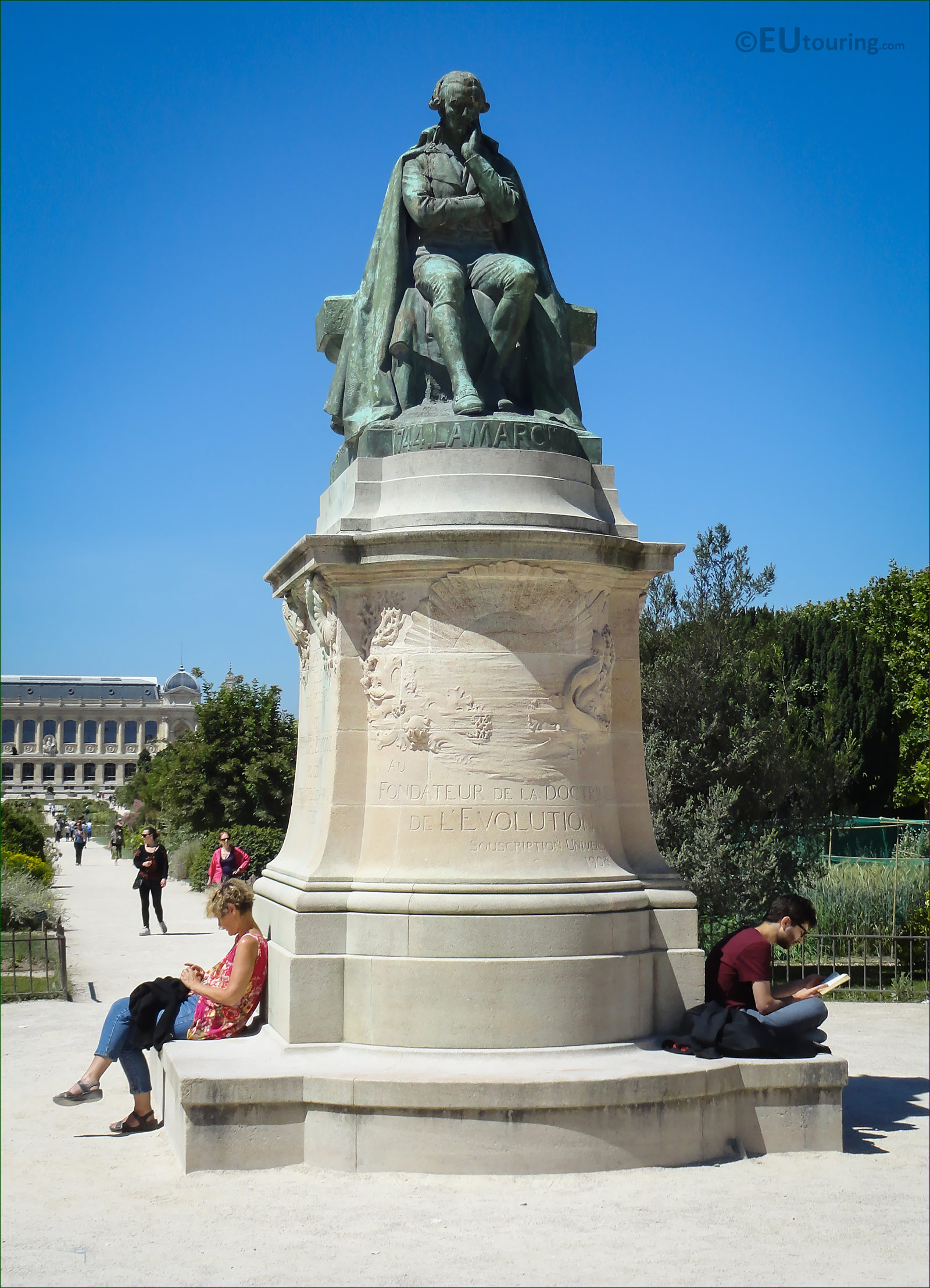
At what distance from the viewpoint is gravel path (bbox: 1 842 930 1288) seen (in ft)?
19.1

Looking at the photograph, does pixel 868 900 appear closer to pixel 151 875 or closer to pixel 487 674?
pixel 151 875

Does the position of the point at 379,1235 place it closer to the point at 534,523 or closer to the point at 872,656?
the point at 534,523

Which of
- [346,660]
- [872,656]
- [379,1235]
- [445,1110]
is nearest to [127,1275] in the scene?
[379,1235]

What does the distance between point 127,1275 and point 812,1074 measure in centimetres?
394

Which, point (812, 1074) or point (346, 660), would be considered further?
point (346, 660)

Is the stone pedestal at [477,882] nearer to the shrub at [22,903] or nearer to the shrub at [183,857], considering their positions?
the shrub at [22,903]

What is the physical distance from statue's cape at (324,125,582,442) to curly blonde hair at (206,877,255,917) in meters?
3.05

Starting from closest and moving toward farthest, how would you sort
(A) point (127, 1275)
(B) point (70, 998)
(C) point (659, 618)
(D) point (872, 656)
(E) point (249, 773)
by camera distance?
1. (A) point (127, 1275)
2. (B) point (70, 998)
3. (C) point (659, 618)
4. (E) point (249, 773)
5. (D) point (872, 656)

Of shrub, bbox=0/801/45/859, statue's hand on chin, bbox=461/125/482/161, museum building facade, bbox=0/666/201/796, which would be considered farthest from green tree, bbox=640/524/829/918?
museum building facade, bbox=0/666/201/796

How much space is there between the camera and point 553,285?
9469mm

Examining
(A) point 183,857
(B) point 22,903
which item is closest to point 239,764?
(A) point 183,857

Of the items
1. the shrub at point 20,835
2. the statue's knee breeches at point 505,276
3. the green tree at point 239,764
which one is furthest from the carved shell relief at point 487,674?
the shrub at point 20,835

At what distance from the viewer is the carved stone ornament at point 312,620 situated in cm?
852

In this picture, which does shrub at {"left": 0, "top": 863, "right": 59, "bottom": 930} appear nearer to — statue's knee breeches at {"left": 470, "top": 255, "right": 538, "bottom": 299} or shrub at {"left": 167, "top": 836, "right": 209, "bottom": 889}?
shrub at {"left": 167, "top": 836, "right": 209, "bottom": 889}
